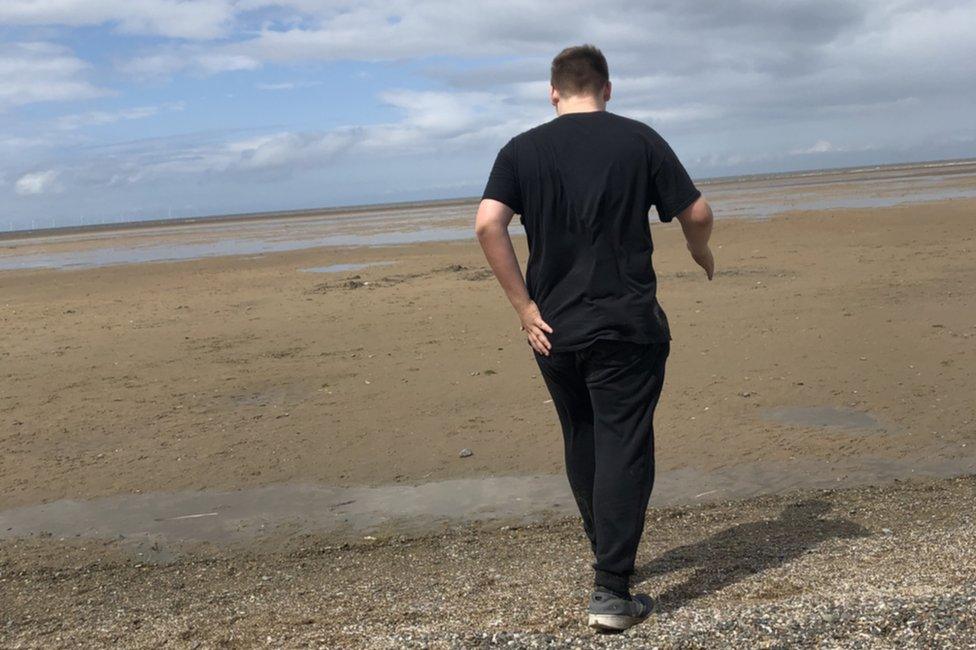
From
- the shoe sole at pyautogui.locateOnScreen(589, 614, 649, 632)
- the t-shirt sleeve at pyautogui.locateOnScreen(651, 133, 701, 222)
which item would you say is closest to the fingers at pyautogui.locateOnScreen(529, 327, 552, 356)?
the t-shirt sleeve at pyautogui.locateOnScreen(651, 133, 701, 222)

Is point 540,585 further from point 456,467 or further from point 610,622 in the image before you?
point 456,467

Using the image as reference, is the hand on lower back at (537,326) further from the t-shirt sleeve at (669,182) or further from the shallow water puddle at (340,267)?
the shallow water puddle at (340,267)

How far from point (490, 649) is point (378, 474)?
3244 mm

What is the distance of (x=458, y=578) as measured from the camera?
4406 mm

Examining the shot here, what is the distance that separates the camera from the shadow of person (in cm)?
400

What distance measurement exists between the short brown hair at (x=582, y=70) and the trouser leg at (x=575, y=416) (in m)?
1.03

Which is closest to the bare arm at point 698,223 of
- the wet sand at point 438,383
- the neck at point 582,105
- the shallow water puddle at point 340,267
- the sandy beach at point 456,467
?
the neck at point 582,105

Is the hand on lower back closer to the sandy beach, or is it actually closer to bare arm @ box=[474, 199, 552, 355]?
bare arm @ box=[474, 199, 552, 355]

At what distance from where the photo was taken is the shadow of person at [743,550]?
400 centimetres

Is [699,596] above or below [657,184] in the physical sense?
below

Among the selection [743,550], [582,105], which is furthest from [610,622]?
[582,105]

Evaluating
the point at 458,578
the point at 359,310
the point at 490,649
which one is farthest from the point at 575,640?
the point at 359,310

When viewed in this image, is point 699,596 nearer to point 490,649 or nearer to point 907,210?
point 490,649

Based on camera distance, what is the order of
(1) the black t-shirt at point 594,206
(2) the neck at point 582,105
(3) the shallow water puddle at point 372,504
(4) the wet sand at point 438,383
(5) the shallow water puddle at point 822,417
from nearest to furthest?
(1) the black t-shirt at point 594,206 < (2) the neck at point 582,105 < (3) the shallow water puddle at point 372,504 < (4) the wet sand at point 438,383 < (5) the shallow water puddle at point 822,417
